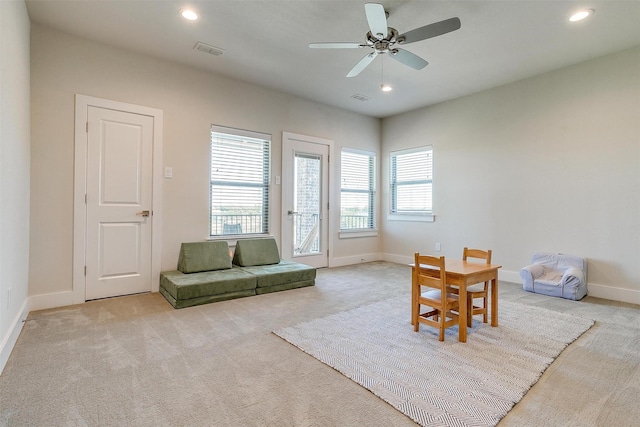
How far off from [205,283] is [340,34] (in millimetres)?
3001

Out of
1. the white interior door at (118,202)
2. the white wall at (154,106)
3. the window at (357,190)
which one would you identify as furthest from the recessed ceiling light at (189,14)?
the window at (357,190)

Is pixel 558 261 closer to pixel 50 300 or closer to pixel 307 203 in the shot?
pixel 307 203

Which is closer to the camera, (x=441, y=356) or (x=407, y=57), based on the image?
(x=441, y=356)

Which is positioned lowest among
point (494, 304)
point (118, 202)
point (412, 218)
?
point (494, 304)

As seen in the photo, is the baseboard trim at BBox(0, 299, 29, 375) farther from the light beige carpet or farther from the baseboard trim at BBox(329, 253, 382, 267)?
the baseboard trim at BBox(329, 253, 382, 267)

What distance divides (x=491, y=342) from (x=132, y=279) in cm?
379

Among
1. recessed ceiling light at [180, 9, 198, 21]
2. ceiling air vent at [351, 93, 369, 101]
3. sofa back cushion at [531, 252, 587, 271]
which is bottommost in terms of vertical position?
sofa back cushion at [531, 252, 587, 271]

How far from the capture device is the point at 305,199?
542 centimetres

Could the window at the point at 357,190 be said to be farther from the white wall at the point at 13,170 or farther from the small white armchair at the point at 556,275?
the white wall at the point at 13,170

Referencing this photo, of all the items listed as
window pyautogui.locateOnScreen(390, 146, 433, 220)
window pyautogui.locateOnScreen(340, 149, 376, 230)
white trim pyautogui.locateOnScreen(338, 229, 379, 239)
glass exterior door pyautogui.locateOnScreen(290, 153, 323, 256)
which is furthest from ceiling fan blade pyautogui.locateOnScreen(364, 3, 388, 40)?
white trim pyautogui.locateOnScreen(338, 229, 379, 239)

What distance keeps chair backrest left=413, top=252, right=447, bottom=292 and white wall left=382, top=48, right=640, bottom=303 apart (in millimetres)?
2604

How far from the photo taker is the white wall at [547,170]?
3.71m

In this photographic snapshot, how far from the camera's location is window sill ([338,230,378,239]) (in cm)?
593

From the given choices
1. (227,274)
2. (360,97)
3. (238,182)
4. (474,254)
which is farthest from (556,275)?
(238,182)
